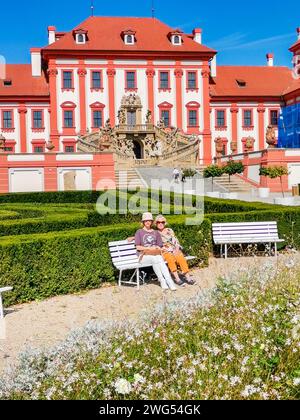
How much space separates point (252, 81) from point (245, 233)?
3817 cm

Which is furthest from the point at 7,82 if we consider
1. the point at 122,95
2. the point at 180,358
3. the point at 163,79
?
the point at 180,358

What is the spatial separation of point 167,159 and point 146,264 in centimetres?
2736

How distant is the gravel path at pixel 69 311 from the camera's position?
602 cm

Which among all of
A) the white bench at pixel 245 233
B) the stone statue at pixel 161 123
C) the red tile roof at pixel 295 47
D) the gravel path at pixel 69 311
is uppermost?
the red tile roof at pixel 295 47

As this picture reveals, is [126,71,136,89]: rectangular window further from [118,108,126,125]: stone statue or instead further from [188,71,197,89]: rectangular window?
[188,71,197,89]: rectangular window

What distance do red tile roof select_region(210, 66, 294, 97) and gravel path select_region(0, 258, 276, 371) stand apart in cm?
3719

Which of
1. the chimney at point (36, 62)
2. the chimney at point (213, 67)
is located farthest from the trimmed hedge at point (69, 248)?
the chimney at point (213, 67)

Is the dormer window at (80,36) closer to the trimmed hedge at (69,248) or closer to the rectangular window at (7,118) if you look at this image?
the rectangular window at (7,118)

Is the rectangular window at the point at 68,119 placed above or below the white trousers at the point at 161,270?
above

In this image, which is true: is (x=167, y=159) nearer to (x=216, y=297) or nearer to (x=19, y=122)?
(x=19, y=122)

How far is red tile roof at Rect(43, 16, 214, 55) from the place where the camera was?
132ft

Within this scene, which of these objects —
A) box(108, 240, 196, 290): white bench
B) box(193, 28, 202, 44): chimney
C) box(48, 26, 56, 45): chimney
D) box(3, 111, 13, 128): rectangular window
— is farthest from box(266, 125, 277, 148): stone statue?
box(48, 26, 56, 45): chimney

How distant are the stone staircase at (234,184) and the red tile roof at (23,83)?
18.3m

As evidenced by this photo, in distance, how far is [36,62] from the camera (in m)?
44.0
